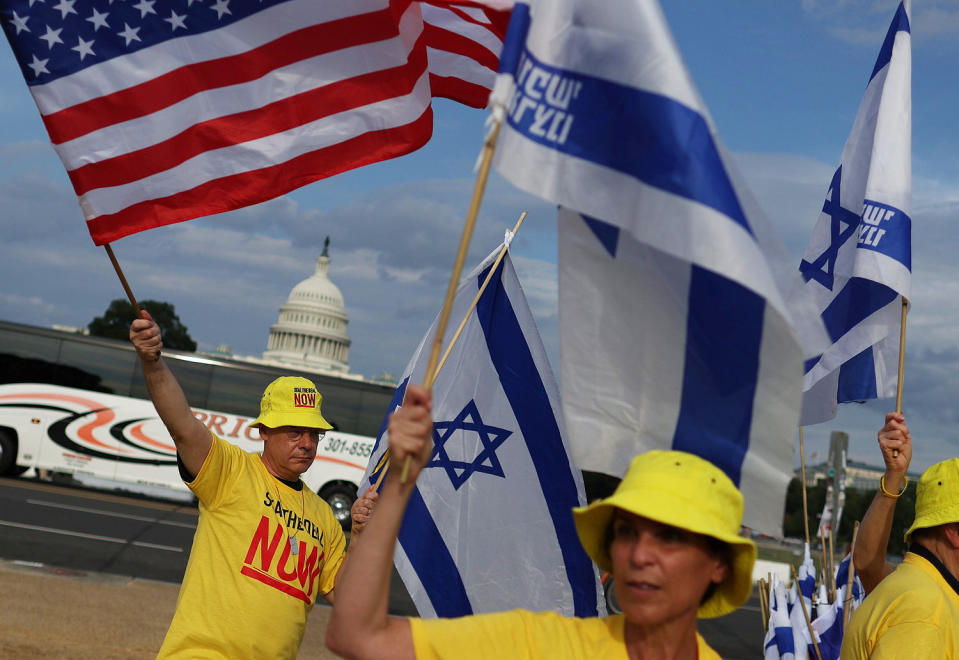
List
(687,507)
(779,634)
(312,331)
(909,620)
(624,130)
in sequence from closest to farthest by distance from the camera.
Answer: (687,507) < (624,130) < (909,620) < (779,634) < (312,331)

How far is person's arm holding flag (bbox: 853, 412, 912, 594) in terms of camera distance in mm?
2945

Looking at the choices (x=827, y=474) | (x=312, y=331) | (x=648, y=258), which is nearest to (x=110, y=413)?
(x=827, y=474)

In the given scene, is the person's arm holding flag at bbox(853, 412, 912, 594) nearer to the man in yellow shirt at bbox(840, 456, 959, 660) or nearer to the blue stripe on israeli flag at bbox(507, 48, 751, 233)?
the man in yellow shirt at bbox(840, 456, 959, 660)

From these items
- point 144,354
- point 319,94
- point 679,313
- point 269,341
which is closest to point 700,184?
point 679,313

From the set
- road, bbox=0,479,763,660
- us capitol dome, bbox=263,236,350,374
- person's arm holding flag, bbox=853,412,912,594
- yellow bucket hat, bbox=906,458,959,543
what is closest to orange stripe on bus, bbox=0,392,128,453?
road, bbox=0,479,763,660

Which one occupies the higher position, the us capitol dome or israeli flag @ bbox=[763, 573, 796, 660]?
the us capitol dome

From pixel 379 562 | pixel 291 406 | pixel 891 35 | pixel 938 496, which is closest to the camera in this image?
pixel 379 562

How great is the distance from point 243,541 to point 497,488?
3.02 feet

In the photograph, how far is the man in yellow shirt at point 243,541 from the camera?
9.89 feet

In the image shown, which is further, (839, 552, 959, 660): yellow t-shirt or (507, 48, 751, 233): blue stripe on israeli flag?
(839, 552, 959, 660): yellow t-shirt

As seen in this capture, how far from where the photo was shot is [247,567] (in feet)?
10.3

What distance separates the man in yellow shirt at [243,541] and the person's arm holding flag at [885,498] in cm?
163

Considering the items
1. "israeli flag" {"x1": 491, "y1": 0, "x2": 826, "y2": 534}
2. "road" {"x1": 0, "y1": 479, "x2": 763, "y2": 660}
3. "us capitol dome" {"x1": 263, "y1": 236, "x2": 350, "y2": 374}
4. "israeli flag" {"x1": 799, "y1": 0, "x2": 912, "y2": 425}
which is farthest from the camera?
"us capitol dome" {"x1": 263, "y1": 236, "x2": 350, "y2": 374}

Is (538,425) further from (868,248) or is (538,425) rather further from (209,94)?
(209,94)
